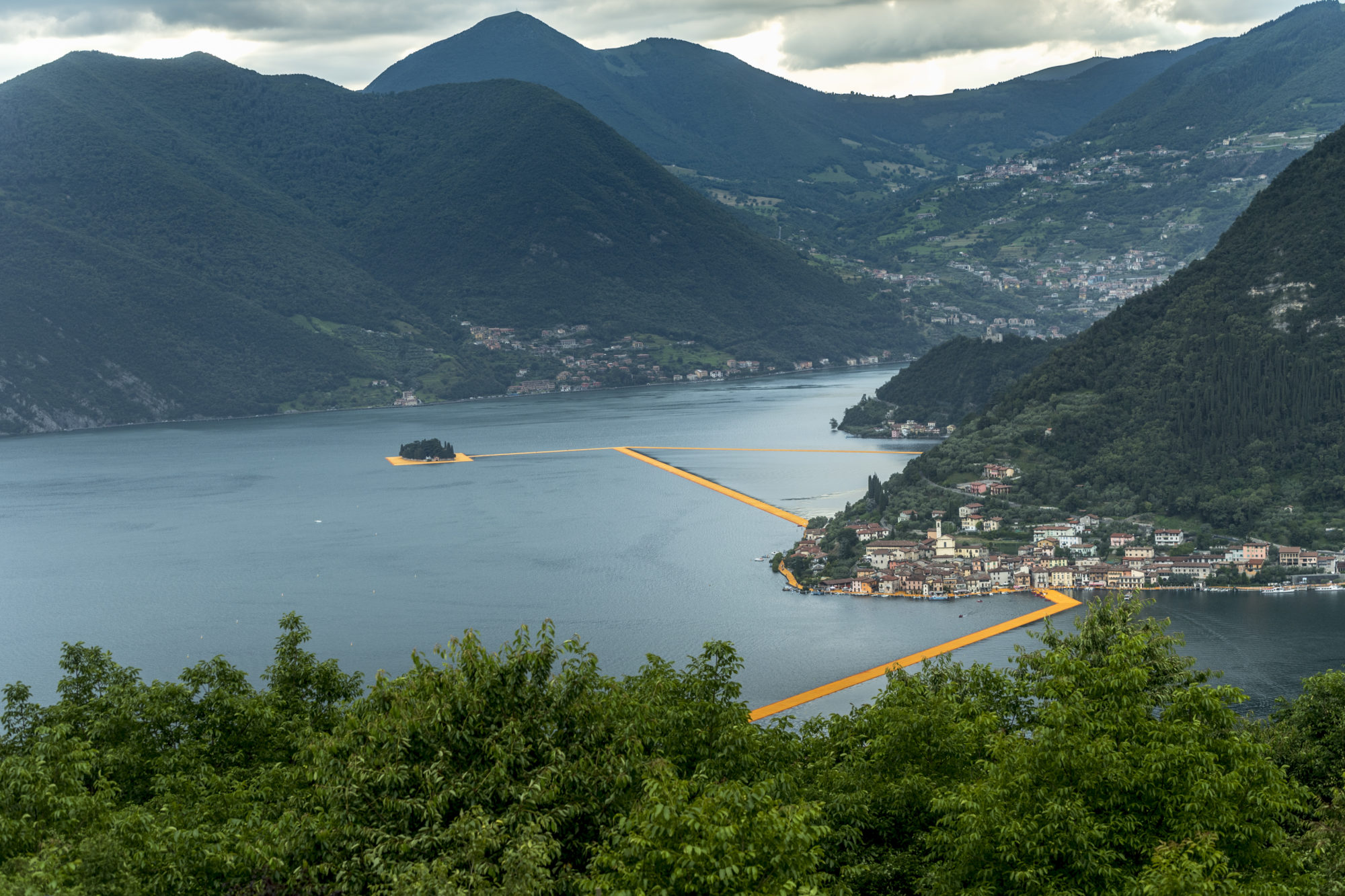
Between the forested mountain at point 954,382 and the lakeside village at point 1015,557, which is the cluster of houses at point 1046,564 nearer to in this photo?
the lakeside village at point 1015,557

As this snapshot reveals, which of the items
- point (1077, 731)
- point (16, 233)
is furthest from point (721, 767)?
point (16, 233)

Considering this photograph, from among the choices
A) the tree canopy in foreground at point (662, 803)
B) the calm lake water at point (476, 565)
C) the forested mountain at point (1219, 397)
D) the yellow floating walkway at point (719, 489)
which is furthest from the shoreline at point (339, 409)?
the tree canopy in foreground at point (662, 803)

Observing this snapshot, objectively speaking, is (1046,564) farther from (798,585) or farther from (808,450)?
(808,450)

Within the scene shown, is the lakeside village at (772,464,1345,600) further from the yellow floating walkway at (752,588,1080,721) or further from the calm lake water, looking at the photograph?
the yellow floating walkway at (752,588,1080,721)

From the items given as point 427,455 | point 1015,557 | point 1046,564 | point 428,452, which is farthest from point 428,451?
point 1046,564

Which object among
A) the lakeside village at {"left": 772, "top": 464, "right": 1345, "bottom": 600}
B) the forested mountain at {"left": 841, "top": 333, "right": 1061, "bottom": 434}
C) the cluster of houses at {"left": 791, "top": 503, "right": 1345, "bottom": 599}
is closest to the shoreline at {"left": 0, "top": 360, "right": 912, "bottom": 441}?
the forested mountain at {"left": 841, "top": 333, "right": 1061, "bottom": 434}

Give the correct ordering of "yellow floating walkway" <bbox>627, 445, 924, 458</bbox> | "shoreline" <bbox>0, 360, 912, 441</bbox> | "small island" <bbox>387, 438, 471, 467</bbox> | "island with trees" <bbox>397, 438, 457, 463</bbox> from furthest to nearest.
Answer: "shoreline" <bbox>0, 360, 912, 441</bbox> → "island with trees" <bbox>397, 438, 457, 463</bbox> → "small island" <bbox>387, 438, 471, 467</bbox> → "yellow floating walkway" <bbox>627, 445, 924, 458</bbox>
